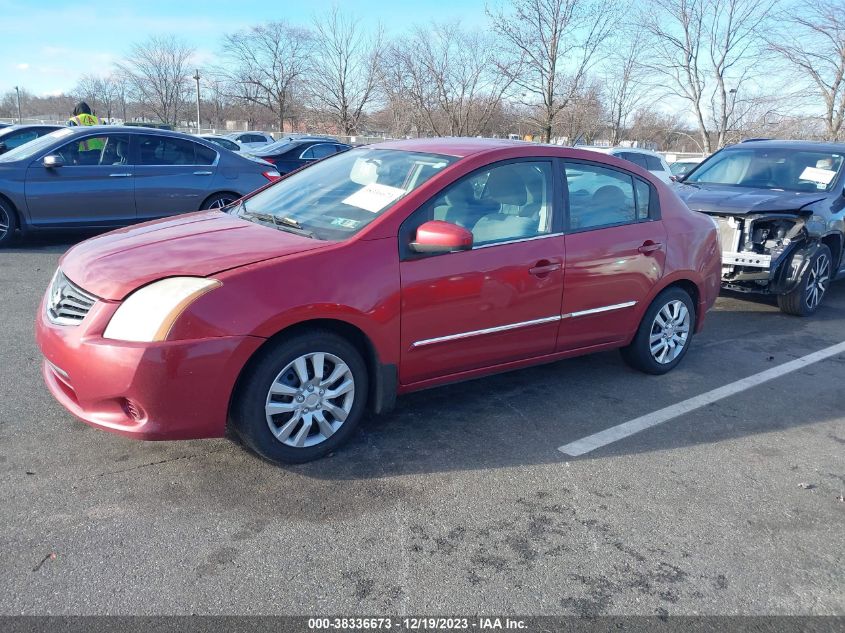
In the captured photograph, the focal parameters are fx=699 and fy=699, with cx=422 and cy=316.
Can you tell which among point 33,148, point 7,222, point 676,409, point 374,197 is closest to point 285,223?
point 374,197

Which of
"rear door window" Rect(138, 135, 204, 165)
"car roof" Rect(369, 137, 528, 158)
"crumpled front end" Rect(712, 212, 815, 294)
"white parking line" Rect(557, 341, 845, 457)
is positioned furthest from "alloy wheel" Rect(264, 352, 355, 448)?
"rear door window" Rect(138, 135, 204, 165)

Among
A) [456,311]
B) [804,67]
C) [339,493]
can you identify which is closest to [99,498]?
[339,493]

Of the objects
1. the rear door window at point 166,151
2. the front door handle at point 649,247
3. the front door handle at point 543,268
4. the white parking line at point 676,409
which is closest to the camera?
the white parking line at point 676,409

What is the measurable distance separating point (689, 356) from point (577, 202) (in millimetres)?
2023

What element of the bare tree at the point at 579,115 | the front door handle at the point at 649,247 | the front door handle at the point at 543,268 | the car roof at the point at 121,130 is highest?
the bare tree at the point at 579,115

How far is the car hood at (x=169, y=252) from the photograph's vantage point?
10.9ft

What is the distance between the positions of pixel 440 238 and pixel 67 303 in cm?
188

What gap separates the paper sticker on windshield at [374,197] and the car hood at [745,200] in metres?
4.37

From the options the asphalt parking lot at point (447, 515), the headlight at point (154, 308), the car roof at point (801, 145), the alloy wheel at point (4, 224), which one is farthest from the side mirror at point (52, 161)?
the car roof at point (801, 145)

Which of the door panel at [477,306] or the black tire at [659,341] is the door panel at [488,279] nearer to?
the door panel at [477,306]

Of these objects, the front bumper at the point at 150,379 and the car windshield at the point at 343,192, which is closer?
the front bumper at the point at 150,379

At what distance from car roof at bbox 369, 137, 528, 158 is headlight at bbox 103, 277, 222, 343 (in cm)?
174

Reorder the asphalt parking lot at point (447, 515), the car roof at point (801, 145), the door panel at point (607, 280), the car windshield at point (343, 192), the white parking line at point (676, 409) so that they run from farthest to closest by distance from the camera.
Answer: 1. the car roof at point (801, 145)
2. the door panel at point (607, 280)
3. the white parking line at point (676, 409)
4. the car windshield at point (343, 192)
5. the asphalt parking lot at point (447, 515)

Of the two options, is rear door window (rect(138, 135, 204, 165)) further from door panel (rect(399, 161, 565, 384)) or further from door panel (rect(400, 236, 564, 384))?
door panel (rect(400, 236, 564, 384))
